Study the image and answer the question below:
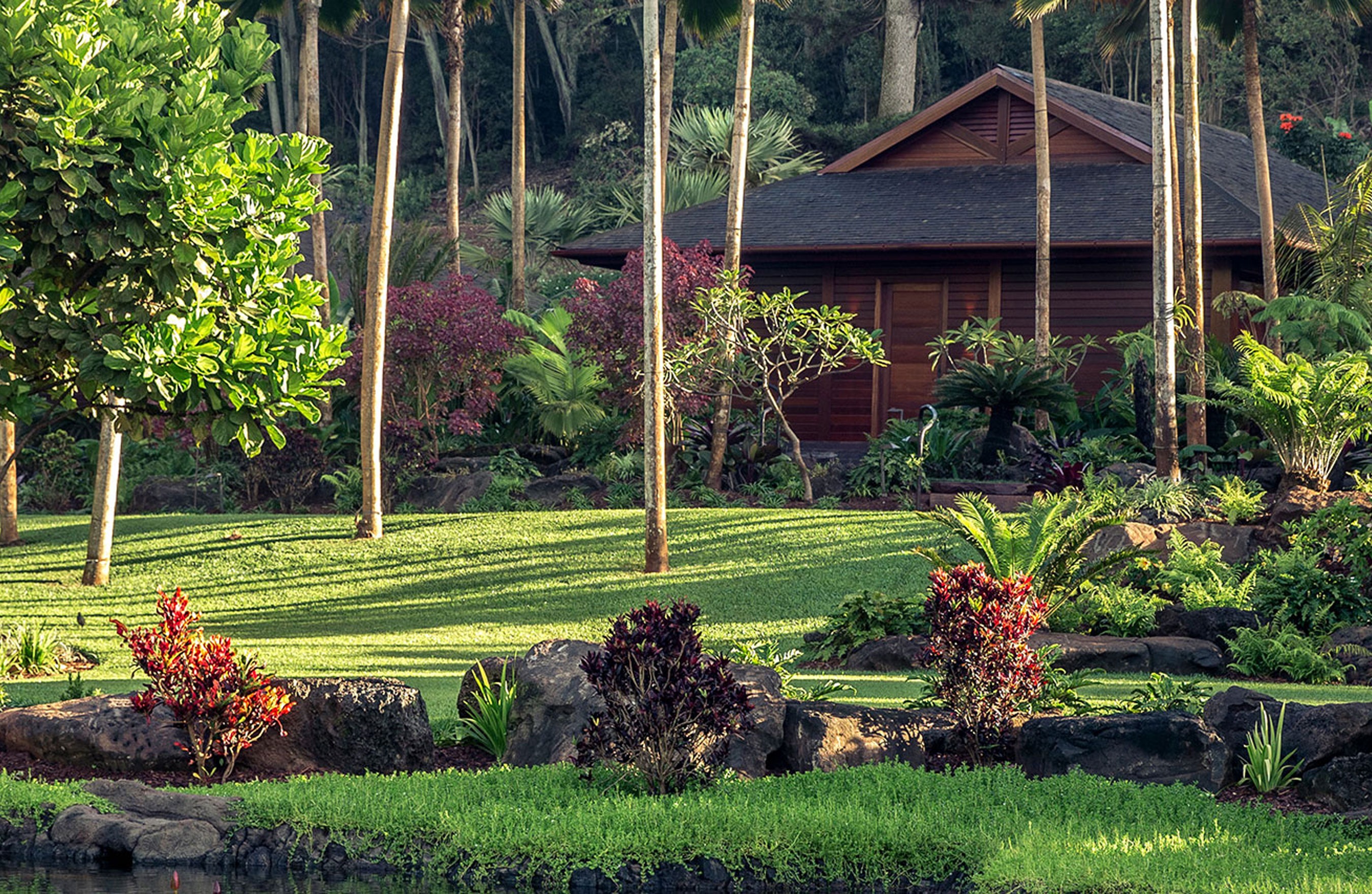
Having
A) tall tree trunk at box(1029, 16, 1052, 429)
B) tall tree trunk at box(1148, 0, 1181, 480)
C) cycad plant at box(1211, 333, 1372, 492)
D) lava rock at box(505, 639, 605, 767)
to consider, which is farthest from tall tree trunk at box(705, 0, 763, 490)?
lava rock at box(505, 639, 605, 767)

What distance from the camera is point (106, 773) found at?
365 inches

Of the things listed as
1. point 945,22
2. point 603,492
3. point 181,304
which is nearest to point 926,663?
point 181,304

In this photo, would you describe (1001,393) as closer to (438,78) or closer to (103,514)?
(103,514)

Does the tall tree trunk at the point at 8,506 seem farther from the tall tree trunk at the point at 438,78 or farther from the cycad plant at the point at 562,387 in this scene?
the tall tree trunk at the point at 438,78

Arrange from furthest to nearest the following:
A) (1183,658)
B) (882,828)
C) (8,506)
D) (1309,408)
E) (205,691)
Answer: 1. (8,506)
2. (1309,408)
3. (1183,658)
4. (205,691)
5. (882,828)

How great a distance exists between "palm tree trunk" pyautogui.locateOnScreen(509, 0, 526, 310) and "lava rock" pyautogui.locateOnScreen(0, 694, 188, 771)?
72.9 ft

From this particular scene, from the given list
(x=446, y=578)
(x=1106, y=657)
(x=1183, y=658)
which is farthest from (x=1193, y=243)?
(x=446, y=578)

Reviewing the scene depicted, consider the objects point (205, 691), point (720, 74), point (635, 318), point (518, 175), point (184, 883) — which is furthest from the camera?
point (720, 74)

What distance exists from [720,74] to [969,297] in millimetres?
23350

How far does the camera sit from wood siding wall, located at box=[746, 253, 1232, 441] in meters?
26.0

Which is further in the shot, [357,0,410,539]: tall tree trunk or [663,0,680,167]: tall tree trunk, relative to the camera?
[663,0,680,167]: tall tree trunk

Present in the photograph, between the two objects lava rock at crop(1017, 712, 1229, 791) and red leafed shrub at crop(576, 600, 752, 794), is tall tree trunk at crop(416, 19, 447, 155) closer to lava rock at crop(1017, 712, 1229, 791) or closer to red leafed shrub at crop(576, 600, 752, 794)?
red leafed shrub at crop(576, 600, 752, 794)

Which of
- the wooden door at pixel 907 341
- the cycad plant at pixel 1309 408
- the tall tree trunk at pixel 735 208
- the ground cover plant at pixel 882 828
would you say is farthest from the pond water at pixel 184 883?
the wooden door at pixel 907 341

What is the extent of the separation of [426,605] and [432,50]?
1682 inches
